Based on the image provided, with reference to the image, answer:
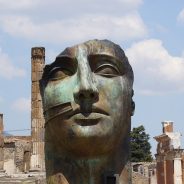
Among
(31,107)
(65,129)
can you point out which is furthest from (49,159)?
(31,107)

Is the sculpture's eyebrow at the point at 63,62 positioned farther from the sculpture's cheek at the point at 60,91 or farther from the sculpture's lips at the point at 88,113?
the sculpture's lips at the point at 88,113

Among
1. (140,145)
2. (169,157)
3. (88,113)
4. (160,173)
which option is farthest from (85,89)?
(140,145)

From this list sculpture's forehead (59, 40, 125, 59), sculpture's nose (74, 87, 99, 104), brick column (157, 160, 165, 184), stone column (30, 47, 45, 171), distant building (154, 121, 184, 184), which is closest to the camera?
sculpture's nose (74, 87, 99, 104)

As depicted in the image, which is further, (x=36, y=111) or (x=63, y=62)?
(x=36, y=111)

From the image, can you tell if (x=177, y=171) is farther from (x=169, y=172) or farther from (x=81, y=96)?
(x=81, y=96)

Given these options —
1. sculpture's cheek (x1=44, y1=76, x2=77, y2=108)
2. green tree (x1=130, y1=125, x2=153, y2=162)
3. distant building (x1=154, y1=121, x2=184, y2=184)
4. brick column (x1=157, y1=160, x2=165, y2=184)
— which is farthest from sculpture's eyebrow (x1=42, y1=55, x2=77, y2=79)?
green tree (x1=130, y1=125, x2=153, y2=162)

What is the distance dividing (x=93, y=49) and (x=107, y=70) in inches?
6.9

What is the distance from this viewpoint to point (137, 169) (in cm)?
4191

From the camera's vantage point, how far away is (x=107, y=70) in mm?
4336

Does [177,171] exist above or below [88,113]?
above

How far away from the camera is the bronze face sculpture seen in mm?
4188

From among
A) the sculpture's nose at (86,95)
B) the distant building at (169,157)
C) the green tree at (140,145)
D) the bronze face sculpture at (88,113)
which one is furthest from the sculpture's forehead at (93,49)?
the green tree at (140,145)

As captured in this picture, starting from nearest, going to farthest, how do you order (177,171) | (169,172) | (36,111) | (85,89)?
(85,89) < (177,171) < (36,111) < (169,172)

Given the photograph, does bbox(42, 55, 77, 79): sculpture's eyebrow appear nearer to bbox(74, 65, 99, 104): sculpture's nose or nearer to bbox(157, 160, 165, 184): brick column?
bbox(74, 65, 99, 104): sculpture's nose
